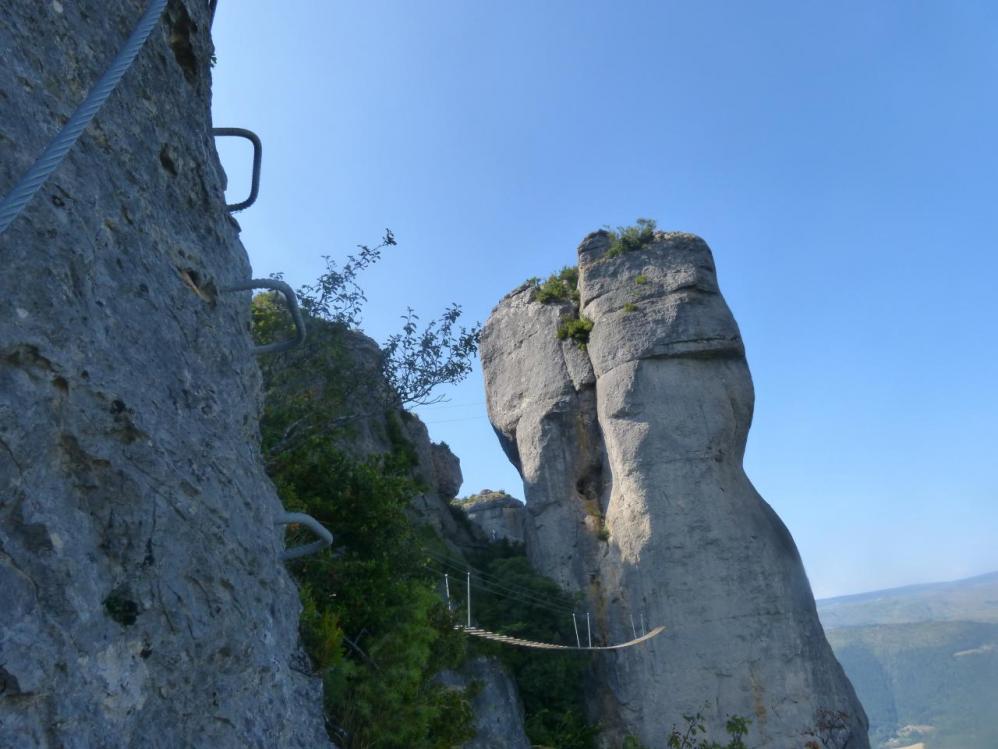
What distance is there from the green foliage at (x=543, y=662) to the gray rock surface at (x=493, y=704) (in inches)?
17.2

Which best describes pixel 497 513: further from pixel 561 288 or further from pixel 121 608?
pixel 121 608

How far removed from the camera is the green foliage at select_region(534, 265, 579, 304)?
26.6 meters

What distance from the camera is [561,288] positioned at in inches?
1055

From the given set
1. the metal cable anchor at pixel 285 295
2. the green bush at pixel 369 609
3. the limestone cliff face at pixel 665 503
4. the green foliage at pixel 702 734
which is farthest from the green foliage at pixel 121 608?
the limestone cliff face at pixel 665 503

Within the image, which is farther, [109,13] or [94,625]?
[109,13]

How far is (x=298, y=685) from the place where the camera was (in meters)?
5.47

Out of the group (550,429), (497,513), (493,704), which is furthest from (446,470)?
(493,704)

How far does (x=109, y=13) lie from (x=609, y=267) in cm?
1999

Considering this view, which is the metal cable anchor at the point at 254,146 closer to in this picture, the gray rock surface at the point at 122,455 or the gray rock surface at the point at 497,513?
the gray rock surface at the point at 122,455

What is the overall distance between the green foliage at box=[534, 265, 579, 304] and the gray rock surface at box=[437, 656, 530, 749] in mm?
11676

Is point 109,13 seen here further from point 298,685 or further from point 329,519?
point 329,519

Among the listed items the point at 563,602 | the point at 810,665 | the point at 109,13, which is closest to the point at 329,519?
the point at 109,13

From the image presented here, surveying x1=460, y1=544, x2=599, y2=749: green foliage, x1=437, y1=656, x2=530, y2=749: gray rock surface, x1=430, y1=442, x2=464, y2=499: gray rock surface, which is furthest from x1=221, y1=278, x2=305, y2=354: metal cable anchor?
x1=430, y1=442, x2=464, y2=499: gray rock surface

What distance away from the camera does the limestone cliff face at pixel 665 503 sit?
19.4m
